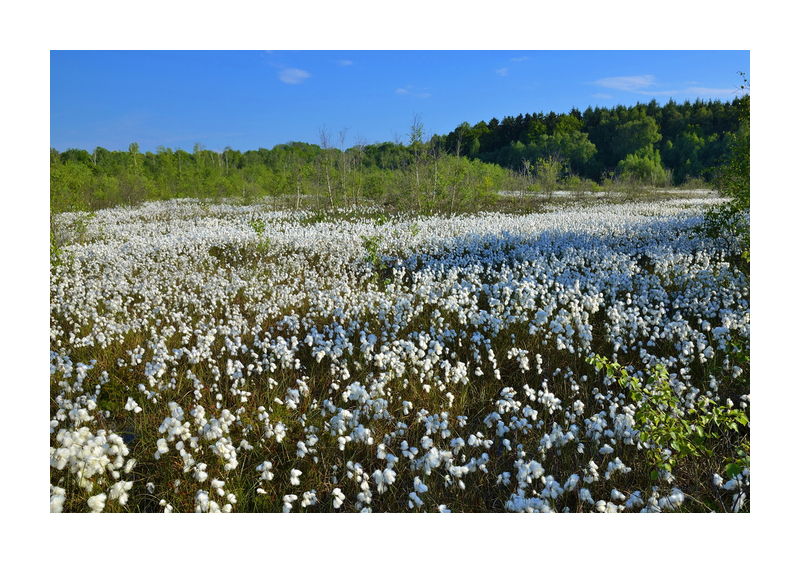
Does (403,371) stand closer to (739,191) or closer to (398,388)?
(398,388)

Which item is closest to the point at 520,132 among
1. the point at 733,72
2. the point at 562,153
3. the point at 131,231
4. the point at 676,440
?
the point at 562,153

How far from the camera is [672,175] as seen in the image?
51.1 m

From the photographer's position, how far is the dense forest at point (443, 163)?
20562 mm

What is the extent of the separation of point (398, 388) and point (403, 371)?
17 centimetres

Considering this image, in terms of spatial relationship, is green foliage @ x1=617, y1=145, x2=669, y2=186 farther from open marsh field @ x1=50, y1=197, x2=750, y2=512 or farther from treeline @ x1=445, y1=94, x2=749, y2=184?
open marsh field @ x1=50, y1=197, x2=750, y2=512

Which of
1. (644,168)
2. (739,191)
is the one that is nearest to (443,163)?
(739,191)

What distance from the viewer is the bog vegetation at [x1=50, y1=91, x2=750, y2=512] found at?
3316 millimetres

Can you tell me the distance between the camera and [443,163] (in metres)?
20.9

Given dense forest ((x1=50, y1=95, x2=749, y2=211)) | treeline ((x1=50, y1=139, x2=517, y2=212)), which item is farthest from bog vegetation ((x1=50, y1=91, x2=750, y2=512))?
treeline ((x1=50, y1=139, x2=517, y2=212))

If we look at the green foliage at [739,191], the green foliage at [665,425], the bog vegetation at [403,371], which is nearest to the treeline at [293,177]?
the bog vegetation at [403,371]

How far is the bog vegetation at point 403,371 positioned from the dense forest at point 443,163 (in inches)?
102

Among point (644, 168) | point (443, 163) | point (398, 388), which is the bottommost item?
point (398, 388)
